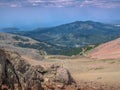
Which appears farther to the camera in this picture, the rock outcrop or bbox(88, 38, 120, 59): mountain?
bbox(88, 38, 120, 59): mountain

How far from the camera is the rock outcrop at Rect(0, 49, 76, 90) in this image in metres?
30.3

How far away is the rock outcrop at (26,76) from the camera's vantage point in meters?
30.3

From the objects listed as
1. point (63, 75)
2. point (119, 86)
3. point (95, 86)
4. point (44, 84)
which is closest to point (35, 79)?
point (44, 84)

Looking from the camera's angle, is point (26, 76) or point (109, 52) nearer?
point (26, 76)

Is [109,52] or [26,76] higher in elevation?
[26,76]

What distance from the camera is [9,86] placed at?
30047 mm

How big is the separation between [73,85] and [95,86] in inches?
109

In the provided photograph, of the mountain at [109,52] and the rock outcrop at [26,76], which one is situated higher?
the rock outcrop at [26,76]

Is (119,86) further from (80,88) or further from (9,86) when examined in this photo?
(9,86)

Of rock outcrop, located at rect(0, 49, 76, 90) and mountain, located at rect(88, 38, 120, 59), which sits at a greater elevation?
rock outcrop, located at rect(0, 49, 76, 90)

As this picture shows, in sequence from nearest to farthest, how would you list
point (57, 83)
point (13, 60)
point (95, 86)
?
point (13, 60), point (57, 83), point (95, 86)

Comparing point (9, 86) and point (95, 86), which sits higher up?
point (9, 86)

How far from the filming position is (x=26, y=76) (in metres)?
32.4

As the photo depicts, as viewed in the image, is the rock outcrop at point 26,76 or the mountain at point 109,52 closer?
the rock outcrop at point 26,76
